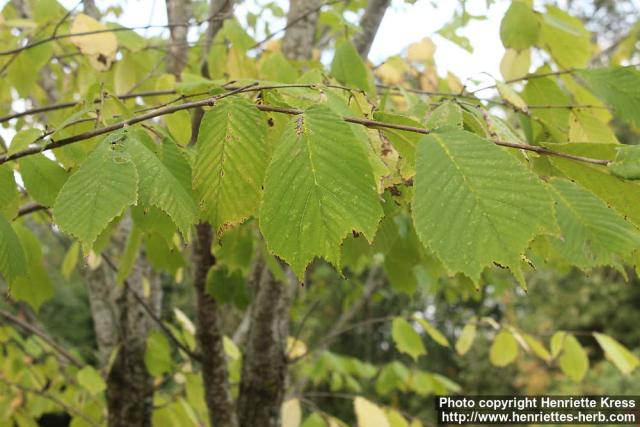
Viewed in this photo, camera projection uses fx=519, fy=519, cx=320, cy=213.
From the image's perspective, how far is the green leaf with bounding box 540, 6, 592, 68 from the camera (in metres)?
1.23

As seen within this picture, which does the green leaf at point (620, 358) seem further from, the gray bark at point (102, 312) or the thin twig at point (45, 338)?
the thin twig at point (45, 338)

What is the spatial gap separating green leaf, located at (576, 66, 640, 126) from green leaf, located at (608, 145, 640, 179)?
0.53 metres

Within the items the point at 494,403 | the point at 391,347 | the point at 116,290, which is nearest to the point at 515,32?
the point at 116,290

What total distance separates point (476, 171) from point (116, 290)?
1.58 m

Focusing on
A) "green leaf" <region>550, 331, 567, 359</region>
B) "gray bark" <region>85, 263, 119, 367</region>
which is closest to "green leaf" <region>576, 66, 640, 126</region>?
"green leaf" <region>550, 331, 567, 359</region>

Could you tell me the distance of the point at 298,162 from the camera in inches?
20.4

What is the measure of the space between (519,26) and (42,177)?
Answer: 1048 mm

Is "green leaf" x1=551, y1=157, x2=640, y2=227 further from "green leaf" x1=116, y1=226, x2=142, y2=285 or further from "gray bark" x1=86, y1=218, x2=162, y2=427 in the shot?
"gray bark" x1=86, y1=218, x2=162, y2=427

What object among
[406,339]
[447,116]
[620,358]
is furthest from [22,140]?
[620,358]

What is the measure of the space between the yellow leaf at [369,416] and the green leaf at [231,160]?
1304 mm

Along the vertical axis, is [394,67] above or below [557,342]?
above

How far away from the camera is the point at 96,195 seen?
1.76 feet

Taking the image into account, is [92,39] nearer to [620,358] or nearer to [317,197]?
[317,197]

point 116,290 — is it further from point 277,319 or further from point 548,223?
point 548,223
